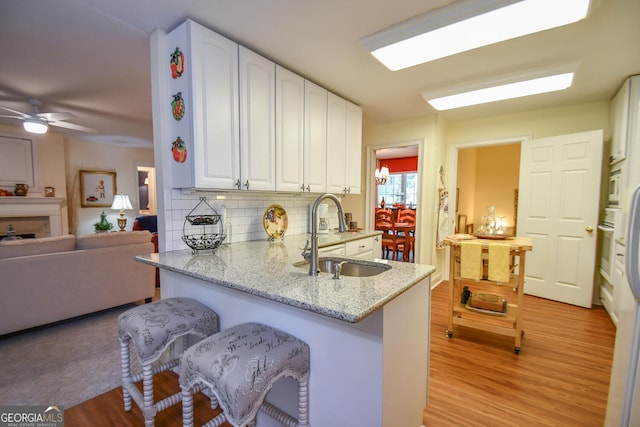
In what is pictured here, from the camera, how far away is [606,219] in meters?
3.10

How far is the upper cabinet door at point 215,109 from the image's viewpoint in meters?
1.80

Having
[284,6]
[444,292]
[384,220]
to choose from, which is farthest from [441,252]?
[284,6]

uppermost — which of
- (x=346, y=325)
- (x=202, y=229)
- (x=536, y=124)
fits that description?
(x=536, y=124)

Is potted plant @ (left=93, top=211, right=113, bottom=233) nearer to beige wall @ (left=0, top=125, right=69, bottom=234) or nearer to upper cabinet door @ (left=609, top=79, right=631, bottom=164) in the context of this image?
beige wall @ (left=0, top=125, right=69, bottom=234)

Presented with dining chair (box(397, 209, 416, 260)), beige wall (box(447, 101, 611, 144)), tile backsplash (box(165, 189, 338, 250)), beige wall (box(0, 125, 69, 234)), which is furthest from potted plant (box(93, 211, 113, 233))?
beige wall (box(447, 101, 611, 144))

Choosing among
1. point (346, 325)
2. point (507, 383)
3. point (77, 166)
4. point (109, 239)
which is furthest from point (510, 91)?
point (77, 166)

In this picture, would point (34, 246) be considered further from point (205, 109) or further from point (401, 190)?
point (401, 190)

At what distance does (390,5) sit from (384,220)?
13.6 ft

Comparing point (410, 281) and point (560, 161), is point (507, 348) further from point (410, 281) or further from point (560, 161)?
point (560, 161)

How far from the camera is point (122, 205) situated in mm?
5633

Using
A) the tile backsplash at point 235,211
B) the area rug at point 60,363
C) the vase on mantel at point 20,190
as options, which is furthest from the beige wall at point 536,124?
the vase on mantel at point 20,190

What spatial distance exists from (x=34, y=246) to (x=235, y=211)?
6.33 ft

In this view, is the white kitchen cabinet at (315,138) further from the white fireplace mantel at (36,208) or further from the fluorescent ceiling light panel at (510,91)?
the white fireplace mantel at (36,208)

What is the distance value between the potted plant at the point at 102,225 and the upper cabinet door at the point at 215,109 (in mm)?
4898
